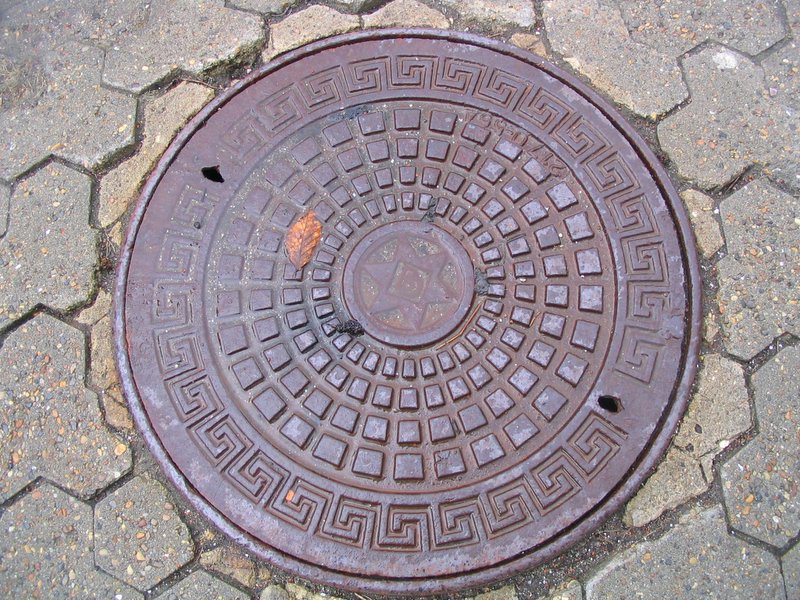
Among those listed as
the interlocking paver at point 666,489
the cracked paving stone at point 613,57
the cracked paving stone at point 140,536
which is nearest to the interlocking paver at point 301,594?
the cracked paving stone at point 140,536

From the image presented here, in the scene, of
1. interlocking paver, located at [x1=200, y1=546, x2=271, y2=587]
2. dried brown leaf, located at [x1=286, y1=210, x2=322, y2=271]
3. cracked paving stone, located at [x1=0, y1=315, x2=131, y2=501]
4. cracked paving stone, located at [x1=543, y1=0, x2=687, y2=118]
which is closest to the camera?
interlocking paver, located at [x1=200, y1=546, x2=271, y2=587]

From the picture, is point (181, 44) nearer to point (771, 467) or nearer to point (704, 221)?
point (704, 221)

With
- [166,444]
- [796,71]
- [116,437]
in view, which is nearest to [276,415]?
[166,444]

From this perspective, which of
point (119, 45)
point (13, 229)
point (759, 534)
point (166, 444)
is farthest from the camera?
point (119, 45)

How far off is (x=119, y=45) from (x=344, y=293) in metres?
1.50

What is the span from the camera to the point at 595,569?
2.09 metres

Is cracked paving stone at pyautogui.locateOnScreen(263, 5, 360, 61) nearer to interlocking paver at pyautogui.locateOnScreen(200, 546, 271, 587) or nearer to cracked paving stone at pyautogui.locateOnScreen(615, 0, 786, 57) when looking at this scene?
cracked paving stone at pyautogui.locateOnScreen(615, 0, 786, 57)

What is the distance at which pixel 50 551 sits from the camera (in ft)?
7.07

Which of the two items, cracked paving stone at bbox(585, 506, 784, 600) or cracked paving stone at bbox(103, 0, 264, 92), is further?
cracked paving stone at bbox(103, 0, 264, 92)

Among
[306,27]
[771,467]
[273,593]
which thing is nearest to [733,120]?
[771,467]

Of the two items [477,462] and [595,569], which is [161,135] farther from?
[595,569]

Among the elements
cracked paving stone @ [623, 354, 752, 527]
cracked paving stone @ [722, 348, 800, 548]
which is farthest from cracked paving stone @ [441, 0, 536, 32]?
cracked paving stone @ [722, 348, 800, 548]

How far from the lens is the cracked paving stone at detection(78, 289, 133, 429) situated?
230cm

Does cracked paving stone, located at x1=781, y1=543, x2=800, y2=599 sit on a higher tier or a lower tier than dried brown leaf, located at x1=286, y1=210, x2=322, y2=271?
higher
